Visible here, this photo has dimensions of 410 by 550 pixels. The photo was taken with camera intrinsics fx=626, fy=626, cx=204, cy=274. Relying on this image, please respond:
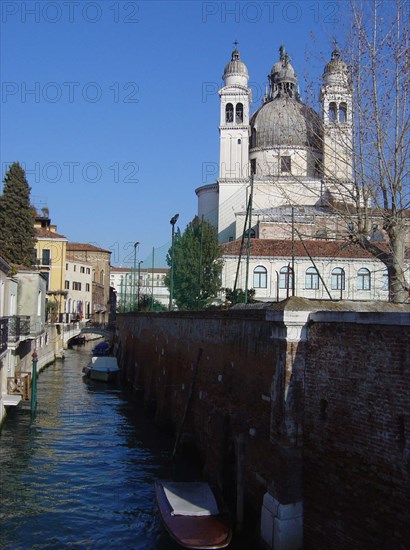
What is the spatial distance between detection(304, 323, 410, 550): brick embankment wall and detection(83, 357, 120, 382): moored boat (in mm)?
26440

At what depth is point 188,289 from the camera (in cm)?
2652

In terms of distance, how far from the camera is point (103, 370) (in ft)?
117

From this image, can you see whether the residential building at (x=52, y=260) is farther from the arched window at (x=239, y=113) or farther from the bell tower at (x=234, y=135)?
the arched window at (x=239, y=113)

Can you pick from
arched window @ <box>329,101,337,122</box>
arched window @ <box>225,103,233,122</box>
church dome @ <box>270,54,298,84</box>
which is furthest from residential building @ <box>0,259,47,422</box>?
church dome @ <box>270,54,298,84</box>

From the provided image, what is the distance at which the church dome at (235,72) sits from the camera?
58812 millimetres

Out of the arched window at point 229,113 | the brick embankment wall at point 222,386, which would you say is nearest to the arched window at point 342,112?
the brick embankment wall at point 222,386

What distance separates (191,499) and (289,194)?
3584 centimetres

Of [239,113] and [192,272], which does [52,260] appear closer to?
[239,113]

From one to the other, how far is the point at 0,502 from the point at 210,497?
197 inches

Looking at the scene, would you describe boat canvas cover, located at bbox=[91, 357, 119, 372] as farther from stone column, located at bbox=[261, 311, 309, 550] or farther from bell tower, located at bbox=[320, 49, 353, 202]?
stone column, located at bbox=[261, 311, 309, 550]

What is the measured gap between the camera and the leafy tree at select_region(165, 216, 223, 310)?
2488 centimetres

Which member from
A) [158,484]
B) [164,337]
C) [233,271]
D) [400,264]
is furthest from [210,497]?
[233,271]

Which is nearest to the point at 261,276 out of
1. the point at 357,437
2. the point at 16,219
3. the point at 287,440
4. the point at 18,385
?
the point at 16,219

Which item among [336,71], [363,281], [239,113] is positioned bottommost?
[363,281]
